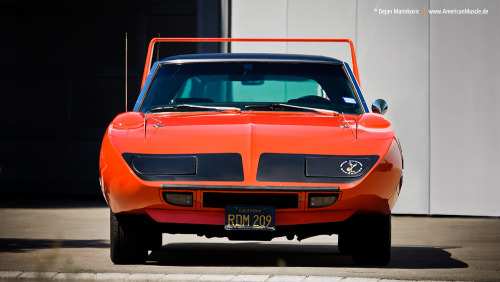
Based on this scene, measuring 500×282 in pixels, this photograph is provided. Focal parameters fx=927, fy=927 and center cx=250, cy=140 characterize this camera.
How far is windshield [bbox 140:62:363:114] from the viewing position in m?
6.89

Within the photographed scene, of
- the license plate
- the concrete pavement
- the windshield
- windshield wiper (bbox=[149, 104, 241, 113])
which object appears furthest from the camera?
the windshield

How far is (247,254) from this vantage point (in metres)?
7.64

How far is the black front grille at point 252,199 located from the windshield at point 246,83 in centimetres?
117

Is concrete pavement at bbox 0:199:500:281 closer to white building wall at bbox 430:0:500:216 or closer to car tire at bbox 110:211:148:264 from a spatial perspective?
car tire at bbox 110:211:148:264

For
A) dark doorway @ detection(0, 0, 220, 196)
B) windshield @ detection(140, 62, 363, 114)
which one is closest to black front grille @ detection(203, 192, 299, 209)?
windshield @ detection(140, 62, 363, 114)

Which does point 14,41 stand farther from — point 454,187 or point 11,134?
point 454,187

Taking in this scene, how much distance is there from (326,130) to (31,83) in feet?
36.1

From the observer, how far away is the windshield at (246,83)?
689 centimetres

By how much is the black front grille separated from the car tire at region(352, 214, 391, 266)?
526mm

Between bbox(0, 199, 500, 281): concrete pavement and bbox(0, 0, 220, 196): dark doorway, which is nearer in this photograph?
Result: bbox(0, 199, 500, 281): concrete pavement

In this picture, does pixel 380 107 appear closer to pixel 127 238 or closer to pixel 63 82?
pixel 127 238

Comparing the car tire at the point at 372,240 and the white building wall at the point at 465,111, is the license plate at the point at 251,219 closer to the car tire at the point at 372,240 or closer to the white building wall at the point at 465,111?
the car tire at the point at 372,240

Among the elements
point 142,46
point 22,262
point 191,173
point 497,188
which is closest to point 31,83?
point 142,46

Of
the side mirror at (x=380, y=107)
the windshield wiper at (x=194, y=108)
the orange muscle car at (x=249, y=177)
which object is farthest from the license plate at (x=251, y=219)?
the side mirror at (x=380, y=107)
